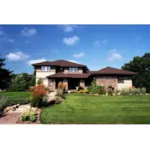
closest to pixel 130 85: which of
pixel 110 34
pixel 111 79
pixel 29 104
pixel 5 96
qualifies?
pixel 111 79

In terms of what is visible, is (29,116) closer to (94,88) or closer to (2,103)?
(2,103)

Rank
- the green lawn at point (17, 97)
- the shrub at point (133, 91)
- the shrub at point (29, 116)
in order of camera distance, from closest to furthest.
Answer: the shrub at point (29, 116)
the green lawn at point (17, 97)
the shrub at point (133, 91)

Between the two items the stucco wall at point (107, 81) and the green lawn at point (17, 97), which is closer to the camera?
the green lawn at point (17, 97)

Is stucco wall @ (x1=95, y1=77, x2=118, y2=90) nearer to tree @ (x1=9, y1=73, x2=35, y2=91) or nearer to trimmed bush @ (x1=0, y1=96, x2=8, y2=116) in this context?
tree @ (x1=9, y1=73, x2=35, y2=91)

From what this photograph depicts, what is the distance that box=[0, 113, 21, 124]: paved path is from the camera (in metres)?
7.15

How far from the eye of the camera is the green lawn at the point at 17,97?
8479 millimetres

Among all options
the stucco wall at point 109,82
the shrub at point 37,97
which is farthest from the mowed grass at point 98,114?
the stucco wall at point 109,82

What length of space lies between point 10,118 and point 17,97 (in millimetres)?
1729

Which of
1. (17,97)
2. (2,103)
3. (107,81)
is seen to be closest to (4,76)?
(2,103)

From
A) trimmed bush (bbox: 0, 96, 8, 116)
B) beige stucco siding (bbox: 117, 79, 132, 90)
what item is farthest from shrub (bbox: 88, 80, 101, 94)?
trimmed bush (bbox: 0, 96, 8, 116)

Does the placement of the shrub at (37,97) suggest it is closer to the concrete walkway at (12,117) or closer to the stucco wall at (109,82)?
the concrete walkway at (12,117)

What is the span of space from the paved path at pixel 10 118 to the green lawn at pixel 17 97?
885 millimetres
